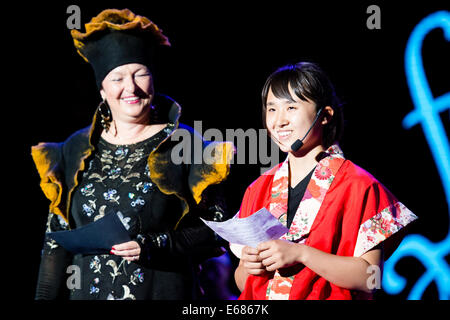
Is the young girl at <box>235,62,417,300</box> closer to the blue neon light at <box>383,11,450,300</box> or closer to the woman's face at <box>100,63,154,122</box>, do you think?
the woman's face at <box>100,63,154,122</box>

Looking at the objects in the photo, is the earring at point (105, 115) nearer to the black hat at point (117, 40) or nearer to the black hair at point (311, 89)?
the black hat at point (117, 40)

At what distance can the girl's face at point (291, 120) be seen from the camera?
1727 millimetres

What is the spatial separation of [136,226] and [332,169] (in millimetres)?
761

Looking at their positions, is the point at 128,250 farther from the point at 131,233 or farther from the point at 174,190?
the point at 174,190

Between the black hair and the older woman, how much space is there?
0.46 metres

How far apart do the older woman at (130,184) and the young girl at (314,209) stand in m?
0.32

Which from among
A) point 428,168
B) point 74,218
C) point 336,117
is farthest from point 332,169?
point 428,168

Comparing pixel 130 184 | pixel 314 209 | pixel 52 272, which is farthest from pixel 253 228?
pixel 52 272

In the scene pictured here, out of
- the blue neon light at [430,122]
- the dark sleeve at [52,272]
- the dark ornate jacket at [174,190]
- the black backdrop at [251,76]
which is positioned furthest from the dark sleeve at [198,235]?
the blue neon light at [430,122]

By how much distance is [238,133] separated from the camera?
254 centimetres

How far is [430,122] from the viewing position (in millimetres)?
2801

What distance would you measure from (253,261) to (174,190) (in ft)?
1.96

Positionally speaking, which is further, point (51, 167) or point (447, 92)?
point (447, 92)
